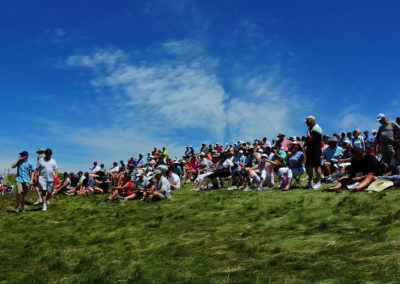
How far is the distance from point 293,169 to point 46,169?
30.6ft

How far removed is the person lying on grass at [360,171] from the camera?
9.31 meters

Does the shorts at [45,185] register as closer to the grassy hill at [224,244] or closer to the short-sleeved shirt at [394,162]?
the grassy hill at [224,244]

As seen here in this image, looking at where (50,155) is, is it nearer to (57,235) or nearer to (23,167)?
(23,167)

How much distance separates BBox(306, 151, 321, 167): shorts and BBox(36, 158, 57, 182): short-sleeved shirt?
9.38 metres

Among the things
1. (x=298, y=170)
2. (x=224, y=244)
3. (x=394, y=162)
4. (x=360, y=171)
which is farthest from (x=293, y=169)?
(x=224, y=244)

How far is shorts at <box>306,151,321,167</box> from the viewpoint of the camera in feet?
33.7

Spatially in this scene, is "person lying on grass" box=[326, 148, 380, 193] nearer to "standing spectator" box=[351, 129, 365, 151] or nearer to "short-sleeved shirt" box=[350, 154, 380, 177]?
"short-sleeved shirt" box=[350, 154, 380, 177]

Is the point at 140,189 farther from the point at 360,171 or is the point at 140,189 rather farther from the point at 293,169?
the point at 360,171

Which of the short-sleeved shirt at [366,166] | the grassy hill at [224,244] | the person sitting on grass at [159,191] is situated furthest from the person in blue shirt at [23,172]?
the short-sleeved shirt at [366,166]

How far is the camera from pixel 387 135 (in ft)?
36.3

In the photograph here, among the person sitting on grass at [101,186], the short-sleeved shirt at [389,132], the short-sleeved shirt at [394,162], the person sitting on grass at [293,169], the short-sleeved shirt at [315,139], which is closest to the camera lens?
the short-sleeved shirt at [315,139]

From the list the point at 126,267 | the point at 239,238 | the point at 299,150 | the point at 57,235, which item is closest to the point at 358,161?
the point at 299,150

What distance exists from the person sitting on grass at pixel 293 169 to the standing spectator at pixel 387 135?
2792 millimetres

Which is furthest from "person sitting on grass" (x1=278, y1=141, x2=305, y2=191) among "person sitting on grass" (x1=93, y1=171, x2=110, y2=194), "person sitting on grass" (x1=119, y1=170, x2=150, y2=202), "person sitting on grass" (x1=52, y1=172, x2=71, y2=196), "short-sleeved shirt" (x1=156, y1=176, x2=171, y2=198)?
"person sitting on grass" (x1=52, y1=172, x2=71, y2=196)
